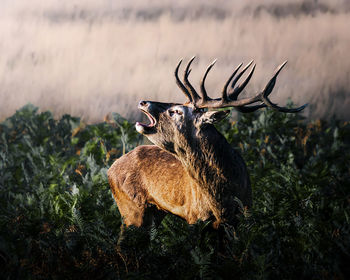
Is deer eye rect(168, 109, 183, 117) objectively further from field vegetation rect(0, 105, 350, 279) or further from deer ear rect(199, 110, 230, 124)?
field vegetation rect(0, 105, 350, 279)

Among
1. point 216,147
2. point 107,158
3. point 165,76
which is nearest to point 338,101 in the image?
point 165,76

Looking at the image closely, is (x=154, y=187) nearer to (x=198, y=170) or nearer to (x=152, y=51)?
(x=198, y=170)

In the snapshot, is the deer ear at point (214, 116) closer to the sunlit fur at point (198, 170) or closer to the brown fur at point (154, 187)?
the sunlit fur at point (198, 170)

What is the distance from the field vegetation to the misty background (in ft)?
6.31

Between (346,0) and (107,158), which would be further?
(346,0)

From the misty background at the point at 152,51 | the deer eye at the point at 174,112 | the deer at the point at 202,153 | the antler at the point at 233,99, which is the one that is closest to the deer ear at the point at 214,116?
the deer at the point at 202,153

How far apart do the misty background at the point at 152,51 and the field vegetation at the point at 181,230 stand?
1924mm

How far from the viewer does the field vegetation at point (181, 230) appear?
139 inches

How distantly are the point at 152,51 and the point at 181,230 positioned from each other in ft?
23.9

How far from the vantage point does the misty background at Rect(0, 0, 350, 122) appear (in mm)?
10297

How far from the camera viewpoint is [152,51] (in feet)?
35.9

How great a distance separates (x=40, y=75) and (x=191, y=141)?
25.4ft

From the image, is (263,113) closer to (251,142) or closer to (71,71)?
(251,142)

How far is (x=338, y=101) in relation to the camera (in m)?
10.4
